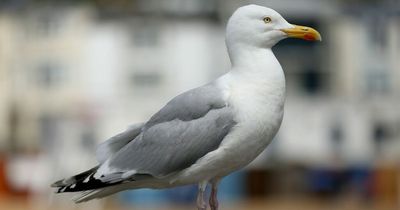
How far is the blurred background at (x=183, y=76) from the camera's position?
138 feet

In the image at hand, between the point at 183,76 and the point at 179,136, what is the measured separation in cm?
3896

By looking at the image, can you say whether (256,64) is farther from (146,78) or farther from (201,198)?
(146,78)

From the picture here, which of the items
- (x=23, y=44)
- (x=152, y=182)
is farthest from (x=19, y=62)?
(x=152, y=182)

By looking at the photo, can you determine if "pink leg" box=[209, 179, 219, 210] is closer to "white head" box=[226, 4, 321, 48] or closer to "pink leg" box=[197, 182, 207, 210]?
"pink leg" box=[197, 182, 207, 210]

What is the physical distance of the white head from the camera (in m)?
6.26

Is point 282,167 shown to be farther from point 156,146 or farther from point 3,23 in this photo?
point 156,146

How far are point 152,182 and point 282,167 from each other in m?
33.5

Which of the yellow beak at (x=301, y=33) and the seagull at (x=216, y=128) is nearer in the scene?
the seagull at (x=216, y=128)

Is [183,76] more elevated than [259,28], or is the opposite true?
[259,28]

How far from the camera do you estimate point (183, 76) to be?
45.2m

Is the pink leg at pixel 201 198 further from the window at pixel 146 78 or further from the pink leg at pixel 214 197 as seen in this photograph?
the window at pixel 146 78

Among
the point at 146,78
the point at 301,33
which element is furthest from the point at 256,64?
the point at 146,78

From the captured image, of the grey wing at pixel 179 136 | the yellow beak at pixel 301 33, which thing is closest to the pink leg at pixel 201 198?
the grey wing at pixel 179 136

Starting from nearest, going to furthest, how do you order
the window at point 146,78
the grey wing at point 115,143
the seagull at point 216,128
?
the seagull at point 216,128 < the grey wing at point 115,143 < the window at point 146,78
